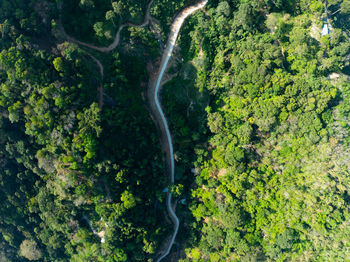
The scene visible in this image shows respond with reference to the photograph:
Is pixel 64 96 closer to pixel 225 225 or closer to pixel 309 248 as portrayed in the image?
pixel 225 225

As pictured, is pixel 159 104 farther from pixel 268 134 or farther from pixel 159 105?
pixel 268 134

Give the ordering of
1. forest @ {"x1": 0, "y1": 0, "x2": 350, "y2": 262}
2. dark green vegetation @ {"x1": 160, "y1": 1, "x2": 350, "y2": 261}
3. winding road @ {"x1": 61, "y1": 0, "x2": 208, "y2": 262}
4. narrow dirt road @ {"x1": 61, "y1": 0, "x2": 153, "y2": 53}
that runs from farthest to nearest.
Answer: winding road @ {"x1": 61, "y1": 0, "x2": 208, "y2": 262} → narrow dirt road @ {"x1": 61, "y1": 0, "x2": 153, "y2": 53} → dark green vegetation @ {"x1": 160, "y1": 1, "x2": 350, "y2": 261} → forest @ {"x1": 0, "y1": 0, "x2": 350, "y2": 262}

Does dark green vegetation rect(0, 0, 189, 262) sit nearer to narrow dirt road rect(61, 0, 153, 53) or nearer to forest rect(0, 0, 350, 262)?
forest rect(0, 0, 350, 262)

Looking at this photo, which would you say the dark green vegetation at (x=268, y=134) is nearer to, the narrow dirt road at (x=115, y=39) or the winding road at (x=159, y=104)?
the winding road at (x=159, y=104)

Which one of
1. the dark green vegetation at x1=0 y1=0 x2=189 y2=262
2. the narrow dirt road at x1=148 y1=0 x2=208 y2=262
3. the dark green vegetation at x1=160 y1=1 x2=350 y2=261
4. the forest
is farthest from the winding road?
the dark green vegetation at x1=0 y1=0 x2=189 y2=262

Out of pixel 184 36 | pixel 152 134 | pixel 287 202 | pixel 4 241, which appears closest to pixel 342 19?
pixel 184 36

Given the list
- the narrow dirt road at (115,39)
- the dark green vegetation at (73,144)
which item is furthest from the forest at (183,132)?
the narrow dirt road at (115,39)
